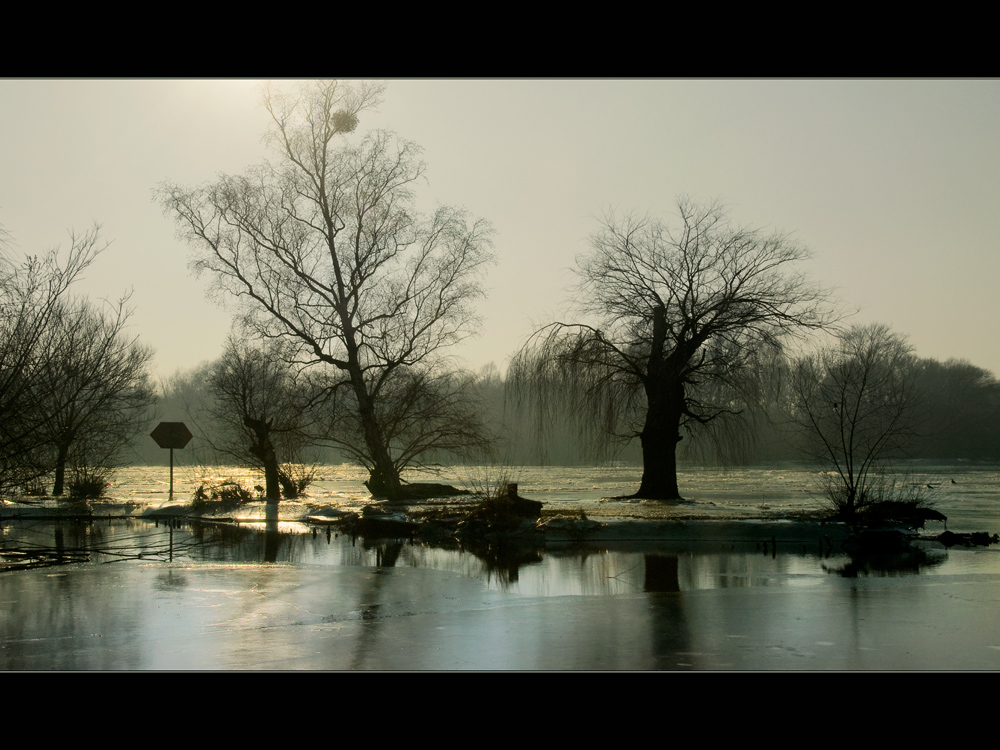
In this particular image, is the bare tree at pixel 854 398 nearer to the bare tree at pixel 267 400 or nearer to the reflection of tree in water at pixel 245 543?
the reflection of tree in water at pixel 245 543

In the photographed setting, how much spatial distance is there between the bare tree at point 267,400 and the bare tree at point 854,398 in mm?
13391

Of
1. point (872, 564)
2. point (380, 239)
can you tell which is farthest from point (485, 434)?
point (872, 564)

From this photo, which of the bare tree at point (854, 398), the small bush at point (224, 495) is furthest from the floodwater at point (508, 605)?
the small bush at point (224, 495)

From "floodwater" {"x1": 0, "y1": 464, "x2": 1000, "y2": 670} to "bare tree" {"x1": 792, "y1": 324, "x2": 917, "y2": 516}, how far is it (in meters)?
2.35

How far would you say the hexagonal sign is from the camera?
25766mm

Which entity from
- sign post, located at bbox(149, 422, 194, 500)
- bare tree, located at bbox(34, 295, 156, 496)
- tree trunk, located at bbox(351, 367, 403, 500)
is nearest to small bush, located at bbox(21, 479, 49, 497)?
bare tree, located at bbox(34, 295, 156, 496)

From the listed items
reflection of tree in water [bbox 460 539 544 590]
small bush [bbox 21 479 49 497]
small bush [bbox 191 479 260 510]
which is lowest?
reflection of tree in water [bbox 460 539 544 590]

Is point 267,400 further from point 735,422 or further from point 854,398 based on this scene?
point 854,398

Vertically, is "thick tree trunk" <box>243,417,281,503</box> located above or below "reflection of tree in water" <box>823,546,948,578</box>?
above

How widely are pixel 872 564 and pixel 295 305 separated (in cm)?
1735

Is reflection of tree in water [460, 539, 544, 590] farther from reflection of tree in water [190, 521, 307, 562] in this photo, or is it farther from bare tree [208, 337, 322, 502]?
bare tree [208, 337, 322, 502]

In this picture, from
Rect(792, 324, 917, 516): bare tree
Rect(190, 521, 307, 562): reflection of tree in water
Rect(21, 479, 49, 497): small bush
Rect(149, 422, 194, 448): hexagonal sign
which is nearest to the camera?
Rect(190, 521, 307, 562): reflection of tree in water

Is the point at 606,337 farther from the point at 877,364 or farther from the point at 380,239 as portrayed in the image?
the point at 380,239
